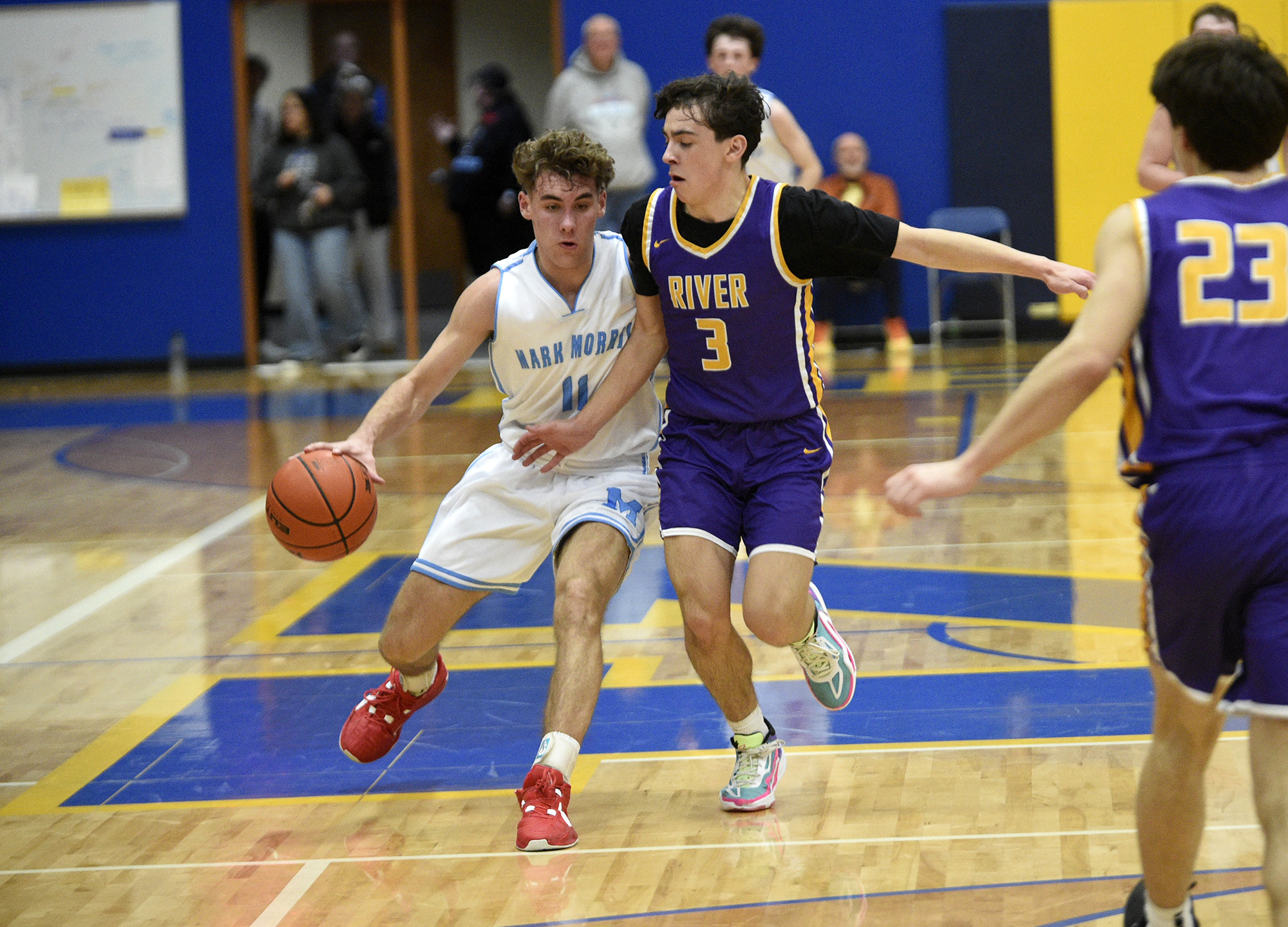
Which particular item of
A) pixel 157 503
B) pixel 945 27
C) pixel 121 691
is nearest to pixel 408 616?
pixel 121 691

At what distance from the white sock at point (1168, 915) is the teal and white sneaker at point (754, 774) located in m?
1.10

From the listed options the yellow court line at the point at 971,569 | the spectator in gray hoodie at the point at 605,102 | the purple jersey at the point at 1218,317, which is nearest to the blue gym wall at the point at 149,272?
the spectator in gray hoodie at the point at 605,102

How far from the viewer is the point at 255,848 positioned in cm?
351

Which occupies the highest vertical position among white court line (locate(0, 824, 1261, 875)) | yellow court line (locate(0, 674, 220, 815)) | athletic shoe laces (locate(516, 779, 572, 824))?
athletic shoe laces (locate(516, 779, 572, 824))

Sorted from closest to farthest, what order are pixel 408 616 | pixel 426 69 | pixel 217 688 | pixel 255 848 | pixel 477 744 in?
pixel 255 848, pixel 408 616, pixel 477 744, pixel 217 688, pixel 426 69

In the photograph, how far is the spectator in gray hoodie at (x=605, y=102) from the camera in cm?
1141

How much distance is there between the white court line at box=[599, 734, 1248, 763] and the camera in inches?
153

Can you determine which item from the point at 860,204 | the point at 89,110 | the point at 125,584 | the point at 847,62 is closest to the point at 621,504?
the point at 125,584

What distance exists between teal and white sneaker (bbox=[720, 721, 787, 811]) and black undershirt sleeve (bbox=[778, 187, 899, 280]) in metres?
1.10

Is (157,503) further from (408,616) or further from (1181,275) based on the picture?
(1181,275)

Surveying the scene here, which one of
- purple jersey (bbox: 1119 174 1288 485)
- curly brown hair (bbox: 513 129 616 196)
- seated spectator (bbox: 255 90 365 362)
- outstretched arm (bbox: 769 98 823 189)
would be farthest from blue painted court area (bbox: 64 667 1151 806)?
seated spectator (bbox: 255 90 365 362)

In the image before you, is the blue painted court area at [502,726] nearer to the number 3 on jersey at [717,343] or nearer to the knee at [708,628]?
the knee at [708,628]

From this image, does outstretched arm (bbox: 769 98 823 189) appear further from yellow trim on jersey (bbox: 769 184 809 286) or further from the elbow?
the elbow

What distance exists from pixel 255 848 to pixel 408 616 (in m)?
0.69
